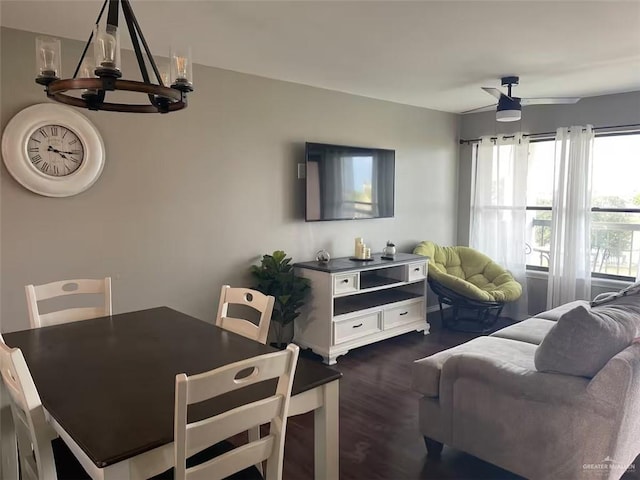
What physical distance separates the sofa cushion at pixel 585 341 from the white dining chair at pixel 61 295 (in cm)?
226

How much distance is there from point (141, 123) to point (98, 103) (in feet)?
4.86

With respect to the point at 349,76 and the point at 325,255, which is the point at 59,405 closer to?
the point at 325,255

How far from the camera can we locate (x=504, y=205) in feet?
17.8

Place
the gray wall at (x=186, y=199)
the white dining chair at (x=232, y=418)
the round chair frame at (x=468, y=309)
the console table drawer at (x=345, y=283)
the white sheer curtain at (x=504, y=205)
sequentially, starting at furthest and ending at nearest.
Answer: the white sheer curtain at (x=504, y=205) < the round chair frame at (x=468, y=309) < the console table drawer at (x=345, y=283) < the gray wall at (x=186, y=199) < the white dining chair at (x=232, y=418)

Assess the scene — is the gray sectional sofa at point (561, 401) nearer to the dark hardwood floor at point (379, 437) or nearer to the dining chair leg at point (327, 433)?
the dark hardwood floor at point (379, 437)

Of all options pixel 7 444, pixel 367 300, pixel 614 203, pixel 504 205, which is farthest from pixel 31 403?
pixel 614 203

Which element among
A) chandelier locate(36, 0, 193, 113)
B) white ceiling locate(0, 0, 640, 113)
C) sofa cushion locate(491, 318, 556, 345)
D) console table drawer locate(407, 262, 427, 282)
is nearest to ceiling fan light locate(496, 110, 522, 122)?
white ceiling locate(0, 0, 640, 113)

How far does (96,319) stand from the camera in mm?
2385

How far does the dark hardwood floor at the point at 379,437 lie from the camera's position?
2402 mm

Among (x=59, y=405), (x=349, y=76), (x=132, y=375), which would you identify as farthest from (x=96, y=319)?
(x=349, y=76)

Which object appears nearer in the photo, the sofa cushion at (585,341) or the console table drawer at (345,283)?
the sofa cushion at (585,341)

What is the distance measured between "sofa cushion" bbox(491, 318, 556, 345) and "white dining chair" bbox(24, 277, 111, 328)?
251cm

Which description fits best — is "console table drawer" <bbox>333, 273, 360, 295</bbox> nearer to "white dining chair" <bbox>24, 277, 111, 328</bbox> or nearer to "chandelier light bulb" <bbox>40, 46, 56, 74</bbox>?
"white dining chair" <bbox>24, 277, 111, 328</bbox>

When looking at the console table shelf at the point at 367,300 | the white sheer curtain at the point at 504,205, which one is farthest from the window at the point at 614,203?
the console table shelf at the point at 367,300
